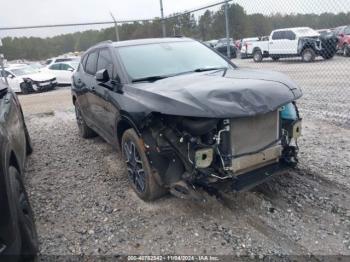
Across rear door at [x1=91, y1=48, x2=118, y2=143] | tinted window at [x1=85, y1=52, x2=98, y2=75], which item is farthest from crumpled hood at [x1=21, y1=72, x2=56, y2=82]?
rear door at [x1=91, y1=48, x2=118, y2=143]

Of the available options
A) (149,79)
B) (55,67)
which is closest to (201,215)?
(149,79)

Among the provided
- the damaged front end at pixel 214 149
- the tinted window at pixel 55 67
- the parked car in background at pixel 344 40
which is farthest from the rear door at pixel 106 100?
the parked car in background at pixel 344 40

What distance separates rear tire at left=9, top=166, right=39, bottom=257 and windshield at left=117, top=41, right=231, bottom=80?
5.90 feet

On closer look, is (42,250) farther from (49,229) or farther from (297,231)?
(297,231)

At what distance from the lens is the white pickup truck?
18.5 metres

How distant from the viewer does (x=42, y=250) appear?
3172 mm

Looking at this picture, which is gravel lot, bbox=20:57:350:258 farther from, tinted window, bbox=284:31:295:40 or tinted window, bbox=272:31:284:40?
tinted window, bbox=272:31:284:40

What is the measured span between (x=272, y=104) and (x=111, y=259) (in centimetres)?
194

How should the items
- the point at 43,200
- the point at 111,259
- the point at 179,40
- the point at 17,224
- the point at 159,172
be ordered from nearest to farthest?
the point at 17,224 → the point at 111,259 → the point at 159,172 → the point at 43,200 → the point at 179,40

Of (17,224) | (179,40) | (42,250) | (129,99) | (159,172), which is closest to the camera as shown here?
(17,224)

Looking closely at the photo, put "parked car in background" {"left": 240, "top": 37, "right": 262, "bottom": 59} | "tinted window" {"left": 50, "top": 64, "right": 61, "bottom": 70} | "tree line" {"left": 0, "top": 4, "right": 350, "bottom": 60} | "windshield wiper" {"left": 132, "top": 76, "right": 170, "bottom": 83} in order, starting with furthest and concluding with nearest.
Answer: "parked car in background" {"left": 240, "top": 37, "right": 262, "bottom": 59} < "tinted window" {"left": 50, "top": 64, "right": 61, "bottom": 70} < "tree line" {"left": 0, "top": 4, "right": 350, "bottom": 60} < "windshield wiper" {"left": 132, "top": 76, "right": 170, "bottom": 83}

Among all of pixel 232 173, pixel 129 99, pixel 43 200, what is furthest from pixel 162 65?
pixel 43 200

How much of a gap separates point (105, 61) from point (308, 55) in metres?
16.6

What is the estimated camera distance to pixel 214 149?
312 cm
